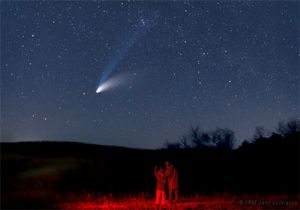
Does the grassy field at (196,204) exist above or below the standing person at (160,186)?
below

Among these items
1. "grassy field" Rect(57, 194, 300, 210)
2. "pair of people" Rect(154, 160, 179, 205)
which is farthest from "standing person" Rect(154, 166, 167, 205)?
"grassy field" Rect(57, 194, 300, 210)

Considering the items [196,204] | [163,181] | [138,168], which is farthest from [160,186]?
[138,168]

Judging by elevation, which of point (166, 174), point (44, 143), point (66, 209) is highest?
point (44, 143)

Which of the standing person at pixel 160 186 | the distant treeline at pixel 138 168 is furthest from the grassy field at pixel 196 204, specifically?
the distant treeline at pixel 138 168

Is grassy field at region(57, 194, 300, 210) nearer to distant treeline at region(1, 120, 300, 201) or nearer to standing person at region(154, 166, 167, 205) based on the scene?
standing person at region(154, 166, 167, 205)

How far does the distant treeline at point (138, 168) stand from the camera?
2700 centimetres

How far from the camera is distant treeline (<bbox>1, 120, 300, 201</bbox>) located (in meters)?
27.0

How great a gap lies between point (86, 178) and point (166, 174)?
44.4 feet

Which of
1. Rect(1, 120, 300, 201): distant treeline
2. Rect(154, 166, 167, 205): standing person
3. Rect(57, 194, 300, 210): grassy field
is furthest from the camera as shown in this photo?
Rect(1, 120, 300, 201): distant treeline

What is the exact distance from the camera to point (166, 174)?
18.3 metres

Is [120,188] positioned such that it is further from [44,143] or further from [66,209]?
[44,143]

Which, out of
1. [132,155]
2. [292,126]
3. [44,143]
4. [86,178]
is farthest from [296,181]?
[292,126]

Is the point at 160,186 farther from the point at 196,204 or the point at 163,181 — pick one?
the point at 196,204

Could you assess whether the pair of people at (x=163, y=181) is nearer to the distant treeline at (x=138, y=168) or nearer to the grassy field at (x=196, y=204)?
the grassy field at (x=196, y=204)
